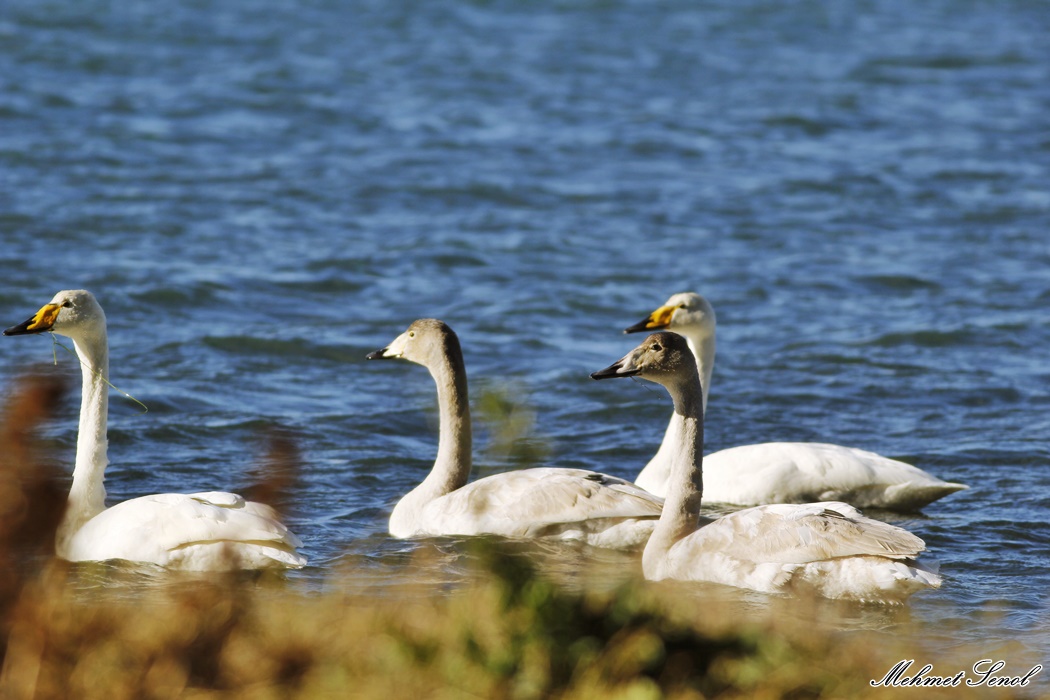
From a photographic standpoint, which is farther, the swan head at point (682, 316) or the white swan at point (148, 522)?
the swan head at point (682, 316)

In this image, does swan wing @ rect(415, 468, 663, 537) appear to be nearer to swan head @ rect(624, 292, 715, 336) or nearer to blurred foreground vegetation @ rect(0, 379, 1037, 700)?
swan head @ rect(624, 292, 715, 336)

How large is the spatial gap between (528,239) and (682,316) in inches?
283

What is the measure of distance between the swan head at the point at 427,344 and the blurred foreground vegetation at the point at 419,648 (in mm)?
3245

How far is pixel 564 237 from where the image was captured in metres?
16.4

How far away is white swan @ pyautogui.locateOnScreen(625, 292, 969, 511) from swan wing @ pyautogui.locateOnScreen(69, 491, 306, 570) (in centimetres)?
283

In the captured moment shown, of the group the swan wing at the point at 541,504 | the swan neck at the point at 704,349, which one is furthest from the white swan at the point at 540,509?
the swan neck at the point at 704,349

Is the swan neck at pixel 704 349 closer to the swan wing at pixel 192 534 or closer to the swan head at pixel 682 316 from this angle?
the swan head at pixel 682 316

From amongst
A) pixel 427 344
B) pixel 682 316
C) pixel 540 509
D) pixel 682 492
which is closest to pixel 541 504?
pixel 540 509

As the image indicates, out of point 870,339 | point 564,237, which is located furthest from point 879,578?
point 564,237

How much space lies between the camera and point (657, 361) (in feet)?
22.5

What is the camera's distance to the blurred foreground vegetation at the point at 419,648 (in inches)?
151

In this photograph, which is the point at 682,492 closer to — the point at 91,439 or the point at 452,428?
the point at 452,428

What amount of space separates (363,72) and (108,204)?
9694 mm

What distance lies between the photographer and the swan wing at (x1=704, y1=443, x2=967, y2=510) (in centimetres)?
829
